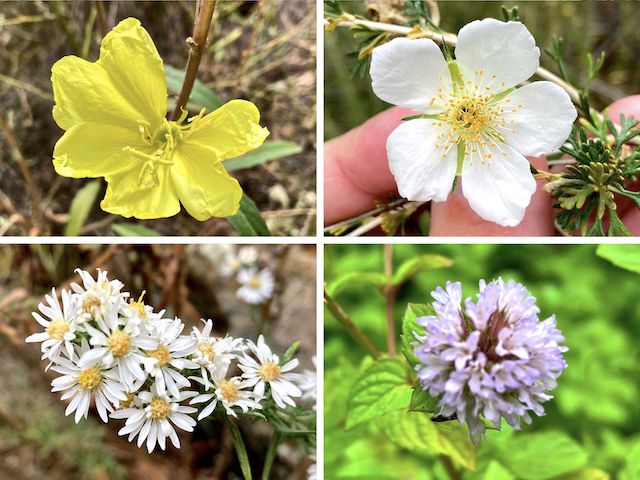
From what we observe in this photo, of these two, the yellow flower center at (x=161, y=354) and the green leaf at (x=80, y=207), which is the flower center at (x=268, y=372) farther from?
the green leaf at (x=80, y=207)

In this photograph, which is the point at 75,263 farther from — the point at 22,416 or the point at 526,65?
the point at 526,65

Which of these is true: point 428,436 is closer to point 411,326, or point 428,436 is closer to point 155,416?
point 411,326

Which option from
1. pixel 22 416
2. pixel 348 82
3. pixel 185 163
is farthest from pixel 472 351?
pixel 22 416

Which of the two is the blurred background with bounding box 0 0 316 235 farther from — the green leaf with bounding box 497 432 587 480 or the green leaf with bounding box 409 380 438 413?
the green leaf with bounding box 409 380 438 413

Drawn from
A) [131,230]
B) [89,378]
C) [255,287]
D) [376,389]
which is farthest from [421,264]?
[255,287]

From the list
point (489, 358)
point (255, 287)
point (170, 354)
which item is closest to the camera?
point (489, 358)

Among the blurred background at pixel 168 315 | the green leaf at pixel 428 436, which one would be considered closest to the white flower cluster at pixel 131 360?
the green leaf at pixel 428 436
